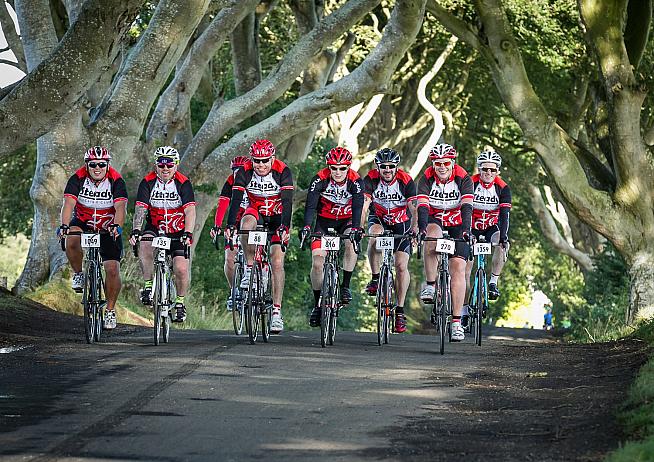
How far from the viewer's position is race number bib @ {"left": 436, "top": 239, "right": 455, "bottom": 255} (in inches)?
635

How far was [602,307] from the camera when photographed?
28.7 meters

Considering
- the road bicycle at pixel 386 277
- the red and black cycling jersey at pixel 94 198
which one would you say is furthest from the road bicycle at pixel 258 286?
the red and black cycling jersey at pixel 94 198

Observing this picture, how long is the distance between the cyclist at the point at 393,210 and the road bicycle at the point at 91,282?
321 centimetres

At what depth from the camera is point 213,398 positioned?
35.2 ft

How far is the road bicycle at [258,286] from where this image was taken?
15859mm

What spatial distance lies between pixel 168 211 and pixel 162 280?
0.85m

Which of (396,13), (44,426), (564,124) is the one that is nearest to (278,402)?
(44,426)

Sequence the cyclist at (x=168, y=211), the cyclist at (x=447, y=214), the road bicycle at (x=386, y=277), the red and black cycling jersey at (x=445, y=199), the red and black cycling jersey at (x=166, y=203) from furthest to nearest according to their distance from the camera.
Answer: the red and black cycling jersey at (x=445, y=199) → the road bicycle at (x=386, y=277) → the cyclist at (x=447, y=214) → the red and black cycling jersey at (x=166, y=203) → the cyclist at (x=168, y=211)

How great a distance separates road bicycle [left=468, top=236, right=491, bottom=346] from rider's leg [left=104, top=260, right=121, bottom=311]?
443 cm

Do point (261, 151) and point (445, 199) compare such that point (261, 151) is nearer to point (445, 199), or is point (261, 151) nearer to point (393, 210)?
point (393, 210)

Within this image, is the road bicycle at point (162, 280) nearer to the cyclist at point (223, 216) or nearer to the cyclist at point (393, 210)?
the cyclist at point (223, 216)

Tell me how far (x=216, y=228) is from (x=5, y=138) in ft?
8.73

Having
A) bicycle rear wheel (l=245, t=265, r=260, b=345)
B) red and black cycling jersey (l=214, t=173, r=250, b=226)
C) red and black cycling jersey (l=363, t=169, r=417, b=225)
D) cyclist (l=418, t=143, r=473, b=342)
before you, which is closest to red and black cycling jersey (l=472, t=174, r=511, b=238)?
cyclist (l=418, t=143, r=473, b=342)

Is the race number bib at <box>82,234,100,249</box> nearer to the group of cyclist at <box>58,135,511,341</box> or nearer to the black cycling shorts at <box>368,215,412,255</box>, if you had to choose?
the group of cyclist at <box>58,135,511,341</box>
